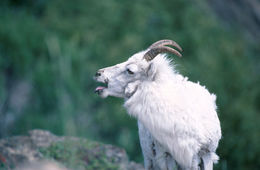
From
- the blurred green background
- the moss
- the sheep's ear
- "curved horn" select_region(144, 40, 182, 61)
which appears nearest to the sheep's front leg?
the sheep's ear

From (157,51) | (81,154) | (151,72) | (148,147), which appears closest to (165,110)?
(151,72)

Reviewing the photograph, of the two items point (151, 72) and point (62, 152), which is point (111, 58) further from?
point (151, 72)

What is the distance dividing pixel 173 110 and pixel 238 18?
17343mm

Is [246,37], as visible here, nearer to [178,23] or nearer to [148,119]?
[178,23]

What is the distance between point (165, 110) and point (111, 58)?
477 inches

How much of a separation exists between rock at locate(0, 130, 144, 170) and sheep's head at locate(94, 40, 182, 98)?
1.67 meters

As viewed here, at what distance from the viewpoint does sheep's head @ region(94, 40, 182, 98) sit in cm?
482

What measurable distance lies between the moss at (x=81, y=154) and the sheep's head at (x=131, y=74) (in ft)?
5.37

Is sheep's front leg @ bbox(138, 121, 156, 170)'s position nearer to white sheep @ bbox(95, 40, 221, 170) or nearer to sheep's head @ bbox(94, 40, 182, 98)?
white sheep @ bbox(95, 40, 221, 170)

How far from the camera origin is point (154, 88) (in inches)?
184

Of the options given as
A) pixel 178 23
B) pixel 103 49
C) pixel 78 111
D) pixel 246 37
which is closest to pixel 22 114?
pixel 78 111

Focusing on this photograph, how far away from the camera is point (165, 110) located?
457 cm

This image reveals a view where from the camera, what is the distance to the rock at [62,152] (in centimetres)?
623

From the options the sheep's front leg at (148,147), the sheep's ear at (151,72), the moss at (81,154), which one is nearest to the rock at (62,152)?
the moss at (81,154)
